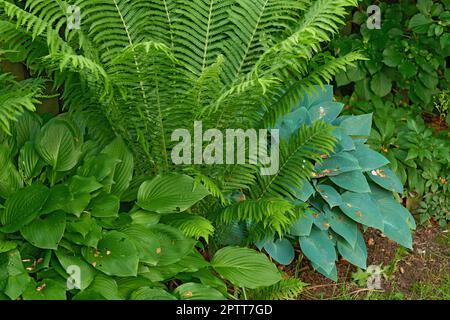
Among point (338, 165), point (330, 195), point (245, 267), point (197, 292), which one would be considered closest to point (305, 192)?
point (330, 195)

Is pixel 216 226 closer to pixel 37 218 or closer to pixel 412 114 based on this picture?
pixel 37 218

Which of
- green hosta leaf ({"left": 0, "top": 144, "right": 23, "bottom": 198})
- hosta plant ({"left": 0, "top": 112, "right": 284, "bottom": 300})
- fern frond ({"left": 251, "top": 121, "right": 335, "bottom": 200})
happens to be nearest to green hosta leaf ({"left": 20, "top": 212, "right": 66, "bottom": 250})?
hosta plant ({"left": 0, "top": 112, "right": 284, "bottom": 300})

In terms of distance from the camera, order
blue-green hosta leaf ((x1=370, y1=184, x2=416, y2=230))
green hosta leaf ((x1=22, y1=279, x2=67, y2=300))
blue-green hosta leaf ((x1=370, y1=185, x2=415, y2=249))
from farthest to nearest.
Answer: blue-green hosta leaf ((x1=370, y1=184, x2=416, y2=230))
blue-green hosta leaf ((x1=370, y1=185, x2=415, y2=249))
green hosta leaf ((x1=22, y1=279, x2=67, y2=300))

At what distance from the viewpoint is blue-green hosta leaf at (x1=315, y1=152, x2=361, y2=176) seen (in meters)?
3.92

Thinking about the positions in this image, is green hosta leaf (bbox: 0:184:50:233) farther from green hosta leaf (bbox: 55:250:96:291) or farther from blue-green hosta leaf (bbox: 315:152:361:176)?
blue-green hosta leaf (bbox: 315:152:361:176)

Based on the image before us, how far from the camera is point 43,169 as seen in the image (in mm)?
3584

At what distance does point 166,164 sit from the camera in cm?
362

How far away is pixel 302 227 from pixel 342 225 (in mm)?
252

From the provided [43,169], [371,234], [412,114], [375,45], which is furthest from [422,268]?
[43,169]

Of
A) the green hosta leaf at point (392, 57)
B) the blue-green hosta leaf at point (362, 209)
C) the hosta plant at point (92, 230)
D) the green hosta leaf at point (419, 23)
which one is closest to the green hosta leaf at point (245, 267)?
the hosta plant at point (92, 230)

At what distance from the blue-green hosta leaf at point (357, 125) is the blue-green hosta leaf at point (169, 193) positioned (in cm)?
108

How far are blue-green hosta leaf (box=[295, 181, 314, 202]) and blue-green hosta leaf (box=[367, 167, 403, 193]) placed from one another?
0.45 meters

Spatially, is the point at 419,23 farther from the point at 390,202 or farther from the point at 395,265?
the point at 395,265

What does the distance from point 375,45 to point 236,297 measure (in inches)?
75.6
